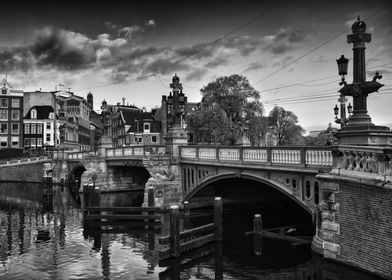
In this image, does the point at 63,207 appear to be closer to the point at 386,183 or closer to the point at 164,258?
the point at 164,258

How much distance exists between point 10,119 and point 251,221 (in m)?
59.8

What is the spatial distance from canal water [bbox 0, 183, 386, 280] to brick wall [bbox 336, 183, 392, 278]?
606 millimetres

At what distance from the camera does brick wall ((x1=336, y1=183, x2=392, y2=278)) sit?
468 inches

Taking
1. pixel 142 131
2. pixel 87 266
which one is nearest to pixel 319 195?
pixel 87 266

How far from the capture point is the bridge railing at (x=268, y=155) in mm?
15445

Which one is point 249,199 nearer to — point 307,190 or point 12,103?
point 307,190

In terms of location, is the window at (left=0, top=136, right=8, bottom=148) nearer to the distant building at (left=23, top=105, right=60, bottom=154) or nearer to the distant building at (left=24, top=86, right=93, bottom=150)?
the distant building at (left=23, top=105, right=60, bottom=154)

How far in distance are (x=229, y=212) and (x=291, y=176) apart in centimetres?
1061

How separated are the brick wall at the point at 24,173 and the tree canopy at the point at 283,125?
3944 cm

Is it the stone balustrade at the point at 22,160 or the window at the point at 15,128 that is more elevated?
the window at the point at 15,128

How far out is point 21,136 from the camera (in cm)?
7162

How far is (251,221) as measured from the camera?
79.6ft

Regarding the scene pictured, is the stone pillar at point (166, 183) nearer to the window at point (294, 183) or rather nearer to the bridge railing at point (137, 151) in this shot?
the bridge railing at point (137, 151)

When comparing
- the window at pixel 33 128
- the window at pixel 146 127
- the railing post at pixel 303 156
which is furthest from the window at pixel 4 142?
the railing post at pixel 303 156
